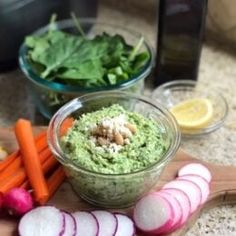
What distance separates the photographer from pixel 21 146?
1077 mm

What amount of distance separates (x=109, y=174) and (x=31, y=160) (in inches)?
6.2

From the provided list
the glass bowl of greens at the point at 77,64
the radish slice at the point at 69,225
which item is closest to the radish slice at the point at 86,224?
the radish slice at the point at 69,225

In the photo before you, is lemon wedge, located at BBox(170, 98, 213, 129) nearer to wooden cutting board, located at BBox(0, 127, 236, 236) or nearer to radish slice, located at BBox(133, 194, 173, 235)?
wooden cutting board, located at BBox(0, 127, 236, 236)

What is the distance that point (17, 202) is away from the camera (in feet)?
3.21

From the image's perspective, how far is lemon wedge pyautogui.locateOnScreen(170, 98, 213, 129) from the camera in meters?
1.20

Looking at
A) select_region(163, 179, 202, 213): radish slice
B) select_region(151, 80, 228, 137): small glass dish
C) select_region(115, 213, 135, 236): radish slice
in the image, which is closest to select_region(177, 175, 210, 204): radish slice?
select_region(163, 179, 202, 213): radish slice

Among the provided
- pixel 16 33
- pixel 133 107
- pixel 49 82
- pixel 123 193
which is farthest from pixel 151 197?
pixel 16 33

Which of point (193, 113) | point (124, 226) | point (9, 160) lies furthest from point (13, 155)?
point (193, 113)

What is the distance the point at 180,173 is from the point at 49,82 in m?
0.29

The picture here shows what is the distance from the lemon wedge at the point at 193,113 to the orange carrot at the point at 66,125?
0.22 meters

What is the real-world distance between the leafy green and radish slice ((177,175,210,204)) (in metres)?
0.24

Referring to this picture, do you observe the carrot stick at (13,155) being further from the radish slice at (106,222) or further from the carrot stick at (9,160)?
the radish slice at (106,222)

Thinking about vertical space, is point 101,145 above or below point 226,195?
above

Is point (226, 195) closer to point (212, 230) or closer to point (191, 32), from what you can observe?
point (212, 230)
